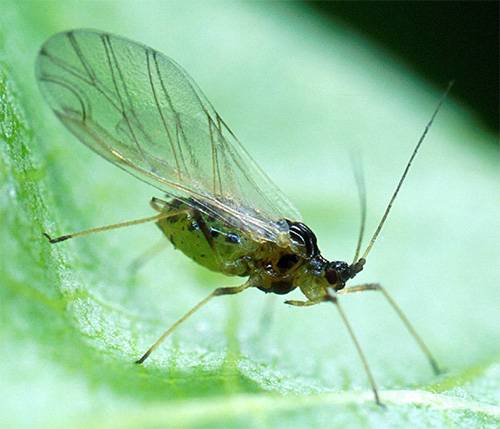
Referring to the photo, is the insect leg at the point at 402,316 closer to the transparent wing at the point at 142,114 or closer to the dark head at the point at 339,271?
the dark head at the point at 339,271

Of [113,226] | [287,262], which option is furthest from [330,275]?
[113,226]

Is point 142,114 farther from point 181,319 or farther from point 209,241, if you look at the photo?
point 181,319

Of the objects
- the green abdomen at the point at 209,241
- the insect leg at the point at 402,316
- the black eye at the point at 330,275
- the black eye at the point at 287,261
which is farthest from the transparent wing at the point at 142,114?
the insect leg at the point at 402,316

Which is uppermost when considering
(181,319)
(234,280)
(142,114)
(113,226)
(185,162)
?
(142,114)

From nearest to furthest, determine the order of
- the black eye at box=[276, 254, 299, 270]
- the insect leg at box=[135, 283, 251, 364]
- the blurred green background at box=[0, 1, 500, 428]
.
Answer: the blurred green background at box=[0, 1, 500, 428]
the insect leg at box=[135, 283, 251, 364]
the black eye at box=[276, 254, 299, 270]

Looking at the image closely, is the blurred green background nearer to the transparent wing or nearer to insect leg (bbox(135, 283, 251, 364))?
insect leg (bbox(135, 283, 251, 364))

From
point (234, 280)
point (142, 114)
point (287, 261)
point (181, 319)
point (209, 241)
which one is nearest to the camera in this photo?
point (181, 319)

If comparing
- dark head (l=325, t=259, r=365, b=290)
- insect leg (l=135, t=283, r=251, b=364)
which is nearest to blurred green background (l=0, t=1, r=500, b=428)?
insect leg (l=135, t=283, r=251, b=364)
